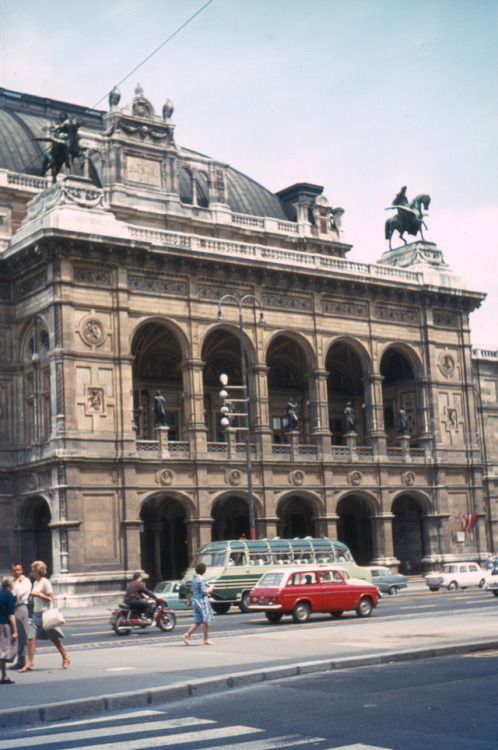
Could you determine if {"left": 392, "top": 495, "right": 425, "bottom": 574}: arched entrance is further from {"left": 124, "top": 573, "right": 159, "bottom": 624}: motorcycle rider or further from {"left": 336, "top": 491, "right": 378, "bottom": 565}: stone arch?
{"left": 124, "top": 573, "right": 159, "bottom": 624}: motorcycle rider

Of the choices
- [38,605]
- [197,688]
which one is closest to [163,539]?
[38,605]

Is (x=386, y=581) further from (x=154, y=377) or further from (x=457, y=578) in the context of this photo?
(x=154, y=377)

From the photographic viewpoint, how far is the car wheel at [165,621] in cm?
2798

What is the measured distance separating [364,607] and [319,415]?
2387cm

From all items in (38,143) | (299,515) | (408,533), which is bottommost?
(408,533)

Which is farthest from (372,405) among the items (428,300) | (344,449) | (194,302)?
(194,302)

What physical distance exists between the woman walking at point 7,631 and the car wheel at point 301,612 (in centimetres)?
1243

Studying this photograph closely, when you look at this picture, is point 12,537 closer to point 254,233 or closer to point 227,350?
point 227,350

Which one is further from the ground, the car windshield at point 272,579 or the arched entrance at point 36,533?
the arched entrance at point 36,533

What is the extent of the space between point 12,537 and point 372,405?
20373mm

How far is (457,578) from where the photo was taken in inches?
1949

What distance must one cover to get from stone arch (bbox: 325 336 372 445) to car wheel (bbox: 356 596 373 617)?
3018 cm

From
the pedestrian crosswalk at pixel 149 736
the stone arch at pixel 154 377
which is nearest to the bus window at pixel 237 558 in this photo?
the stone arch at pixel 154 377

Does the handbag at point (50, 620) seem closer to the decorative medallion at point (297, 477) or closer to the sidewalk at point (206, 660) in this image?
the sidewalk at point (206, 660)
